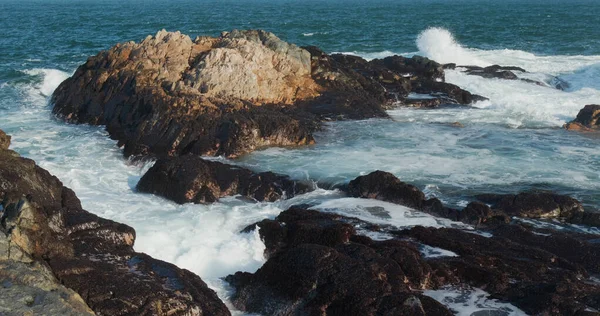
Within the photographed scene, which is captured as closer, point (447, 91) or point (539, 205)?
point (539, 205)

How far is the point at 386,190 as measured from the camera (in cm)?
1656

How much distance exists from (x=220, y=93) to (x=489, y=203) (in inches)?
456

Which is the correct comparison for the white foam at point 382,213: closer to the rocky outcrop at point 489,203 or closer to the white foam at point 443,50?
the rocky outcrop at point 489,203

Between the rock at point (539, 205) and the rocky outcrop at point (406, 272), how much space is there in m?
1.61

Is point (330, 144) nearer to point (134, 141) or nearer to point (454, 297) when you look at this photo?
point (134, 141)

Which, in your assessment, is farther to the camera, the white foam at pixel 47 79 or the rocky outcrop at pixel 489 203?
the white foam at pixel 47 79

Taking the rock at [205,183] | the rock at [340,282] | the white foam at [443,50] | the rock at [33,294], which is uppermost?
the rock at [33,294]

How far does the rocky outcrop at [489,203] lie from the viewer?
15055 millimetres


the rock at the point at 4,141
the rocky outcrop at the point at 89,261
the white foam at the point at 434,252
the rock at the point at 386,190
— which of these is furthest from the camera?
the rock at the point at 386,190

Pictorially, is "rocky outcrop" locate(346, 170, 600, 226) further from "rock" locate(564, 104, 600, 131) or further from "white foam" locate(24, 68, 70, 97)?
"white foam" locate(24, 68, 70, 97)

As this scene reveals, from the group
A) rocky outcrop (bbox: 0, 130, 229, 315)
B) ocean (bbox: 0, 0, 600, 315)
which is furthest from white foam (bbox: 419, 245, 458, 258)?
rocky outcrop (bbox: 0, 130, 229, 315)

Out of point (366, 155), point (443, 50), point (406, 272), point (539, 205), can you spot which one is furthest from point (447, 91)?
point (406, 272)

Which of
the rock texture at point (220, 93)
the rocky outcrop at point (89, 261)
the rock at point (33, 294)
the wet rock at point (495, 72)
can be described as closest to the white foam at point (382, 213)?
the rocky outcrop at point (89, 261)

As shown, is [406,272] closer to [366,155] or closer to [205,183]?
[205,183]
